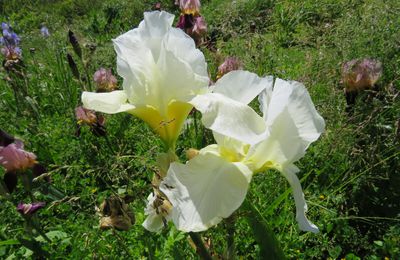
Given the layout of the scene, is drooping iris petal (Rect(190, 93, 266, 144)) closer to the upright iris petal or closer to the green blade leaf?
the upright iris petal

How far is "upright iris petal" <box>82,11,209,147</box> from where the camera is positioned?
0.79 meters

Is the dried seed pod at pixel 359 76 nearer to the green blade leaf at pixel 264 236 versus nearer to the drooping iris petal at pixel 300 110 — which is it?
the green blade leaf at pixel 264 236

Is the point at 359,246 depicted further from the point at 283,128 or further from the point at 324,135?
the point at 283,128

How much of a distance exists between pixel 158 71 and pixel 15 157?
0.74 metres

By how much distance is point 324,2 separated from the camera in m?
4.39

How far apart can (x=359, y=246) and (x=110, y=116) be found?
172 centimetres

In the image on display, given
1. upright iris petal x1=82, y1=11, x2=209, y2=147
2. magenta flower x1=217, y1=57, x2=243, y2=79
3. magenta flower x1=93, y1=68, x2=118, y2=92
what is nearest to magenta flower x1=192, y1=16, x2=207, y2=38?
magenta flower x1=217, y1=57, x2=243, y2=79

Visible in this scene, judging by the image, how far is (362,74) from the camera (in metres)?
1.86

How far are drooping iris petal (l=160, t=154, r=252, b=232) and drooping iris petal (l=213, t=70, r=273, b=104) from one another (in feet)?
0.51

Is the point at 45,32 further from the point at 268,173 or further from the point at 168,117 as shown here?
the point at 168,117

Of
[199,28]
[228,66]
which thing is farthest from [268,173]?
[199,28]

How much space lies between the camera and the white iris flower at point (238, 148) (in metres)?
0.70

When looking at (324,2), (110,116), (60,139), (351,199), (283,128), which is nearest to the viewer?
(283,128)

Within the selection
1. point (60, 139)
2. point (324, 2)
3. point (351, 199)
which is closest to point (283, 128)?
point (351, 199)
